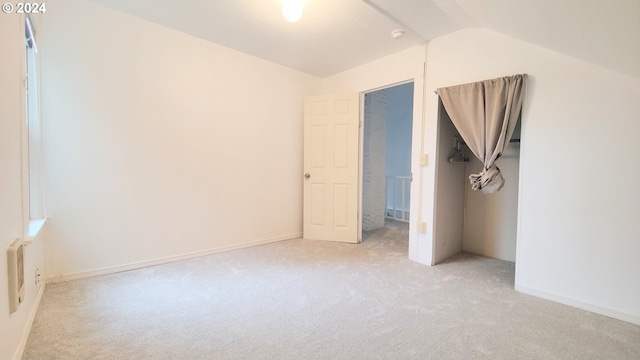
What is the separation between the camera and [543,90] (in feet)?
7.29

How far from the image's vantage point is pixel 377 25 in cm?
264

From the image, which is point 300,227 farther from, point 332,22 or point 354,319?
point 332,22

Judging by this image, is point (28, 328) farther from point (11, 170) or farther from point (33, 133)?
point (33, 133)

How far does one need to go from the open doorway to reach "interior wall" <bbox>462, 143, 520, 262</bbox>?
899 mm

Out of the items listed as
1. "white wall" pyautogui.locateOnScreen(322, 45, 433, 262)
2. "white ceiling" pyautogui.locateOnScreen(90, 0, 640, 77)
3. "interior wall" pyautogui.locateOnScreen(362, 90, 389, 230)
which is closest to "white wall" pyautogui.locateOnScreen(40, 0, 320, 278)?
"white ceiling" pyautogui.locateOnScreen(90, 0, 640, 77)

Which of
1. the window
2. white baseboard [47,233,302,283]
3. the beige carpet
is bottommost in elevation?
the beige carpet

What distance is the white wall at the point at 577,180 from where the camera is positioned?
6.21ft

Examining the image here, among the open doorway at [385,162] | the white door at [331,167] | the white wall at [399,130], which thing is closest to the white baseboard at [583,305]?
the open doorway at [385,162]

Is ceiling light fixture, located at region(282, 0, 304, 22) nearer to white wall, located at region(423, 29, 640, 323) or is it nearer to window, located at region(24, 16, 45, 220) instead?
white wall, located at region(423, 29, 640, 323)

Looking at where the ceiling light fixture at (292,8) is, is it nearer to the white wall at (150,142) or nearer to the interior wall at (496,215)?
the white wall at (150,142)

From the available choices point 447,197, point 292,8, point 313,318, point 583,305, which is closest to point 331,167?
point 447,197

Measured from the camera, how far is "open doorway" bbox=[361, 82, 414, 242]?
181 inches

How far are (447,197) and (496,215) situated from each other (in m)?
0.66

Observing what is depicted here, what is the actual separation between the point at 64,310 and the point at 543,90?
156 inches
